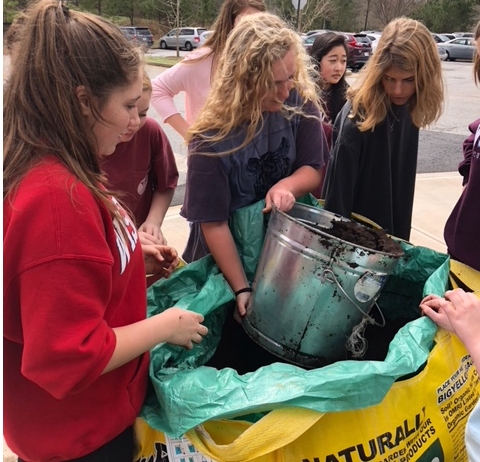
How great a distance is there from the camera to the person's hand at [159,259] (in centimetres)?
151

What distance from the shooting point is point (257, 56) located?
1.63 m

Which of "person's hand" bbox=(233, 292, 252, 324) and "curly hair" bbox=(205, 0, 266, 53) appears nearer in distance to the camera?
"person's hand" bbox=(233, 292, 252, 324)

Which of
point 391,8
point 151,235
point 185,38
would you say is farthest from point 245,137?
point 391,8

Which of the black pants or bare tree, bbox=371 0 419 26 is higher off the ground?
bare tree, bbox=371 0 419 26

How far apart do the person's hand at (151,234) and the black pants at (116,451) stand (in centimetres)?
59

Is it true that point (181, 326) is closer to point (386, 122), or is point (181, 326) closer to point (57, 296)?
point (57, 296)

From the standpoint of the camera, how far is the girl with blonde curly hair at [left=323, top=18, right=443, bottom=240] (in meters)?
2.19

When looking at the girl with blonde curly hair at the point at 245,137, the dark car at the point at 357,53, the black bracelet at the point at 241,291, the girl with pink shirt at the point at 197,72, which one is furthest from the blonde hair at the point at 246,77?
the dark car at the point at 357,53

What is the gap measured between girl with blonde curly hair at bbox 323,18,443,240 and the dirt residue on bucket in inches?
20.4

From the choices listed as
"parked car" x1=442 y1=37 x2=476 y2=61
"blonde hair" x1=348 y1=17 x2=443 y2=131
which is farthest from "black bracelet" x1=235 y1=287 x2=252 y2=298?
"parked car" x1=442 y1=37 x2=476 y2=61

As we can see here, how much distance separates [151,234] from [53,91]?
3.02 feet

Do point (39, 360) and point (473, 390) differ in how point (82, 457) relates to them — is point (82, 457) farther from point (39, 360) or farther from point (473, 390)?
point (473, 390)

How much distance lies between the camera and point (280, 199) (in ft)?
5.34

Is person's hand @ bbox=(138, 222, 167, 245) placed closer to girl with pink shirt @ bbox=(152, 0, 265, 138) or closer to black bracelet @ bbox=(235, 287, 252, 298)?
black bracelet @ bbox=(235, 287, 252, 298)
